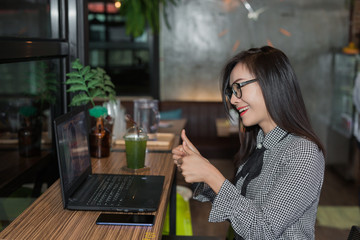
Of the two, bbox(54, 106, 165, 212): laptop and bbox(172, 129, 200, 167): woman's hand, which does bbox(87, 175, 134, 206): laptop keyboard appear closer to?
bbox(54, 106, 165, 212): laptop

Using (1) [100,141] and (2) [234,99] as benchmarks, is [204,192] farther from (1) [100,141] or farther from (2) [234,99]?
(1) [100,141]

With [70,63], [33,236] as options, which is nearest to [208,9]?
[70,63]

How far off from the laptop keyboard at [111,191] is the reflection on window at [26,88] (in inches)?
26.8

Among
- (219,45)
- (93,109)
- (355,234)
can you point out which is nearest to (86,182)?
(93,109)

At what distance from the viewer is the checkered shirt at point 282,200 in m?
1.29

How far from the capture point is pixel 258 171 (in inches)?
61.8

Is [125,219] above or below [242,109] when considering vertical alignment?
below

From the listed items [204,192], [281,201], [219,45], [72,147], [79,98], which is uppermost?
[219,45]

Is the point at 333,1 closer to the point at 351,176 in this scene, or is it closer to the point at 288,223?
the point at 351,176

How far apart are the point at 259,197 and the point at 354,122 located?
3971mm

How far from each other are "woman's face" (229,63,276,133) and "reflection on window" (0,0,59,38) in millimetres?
1049

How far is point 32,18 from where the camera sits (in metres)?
2.16

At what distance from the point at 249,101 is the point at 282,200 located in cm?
36

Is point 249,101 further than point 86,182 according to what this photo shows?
No
